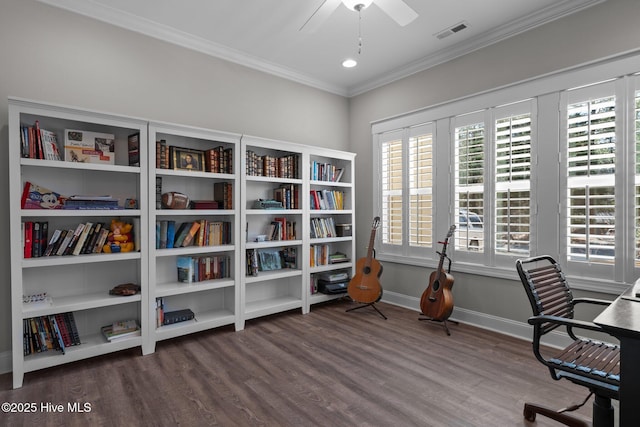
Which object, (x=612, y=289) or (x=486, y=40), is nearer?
(x=612, y=289)

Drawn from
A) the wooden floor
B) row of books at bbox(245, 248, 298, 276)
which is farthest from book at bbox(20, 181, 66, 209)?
row of books at bbox(245, 248, 298, 276)

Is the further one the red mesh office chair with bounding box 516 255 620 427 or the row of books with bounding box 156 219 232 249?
the row of books with bounding box 156 219 232 249

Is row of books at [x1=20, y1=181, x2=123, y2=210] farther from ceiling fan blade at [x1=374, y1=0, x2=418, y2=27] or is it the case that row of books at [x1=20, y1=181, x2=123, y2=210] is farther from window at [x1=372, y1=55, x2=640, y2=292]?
window at [x1=372, y1=55, x2=640, y2=292]

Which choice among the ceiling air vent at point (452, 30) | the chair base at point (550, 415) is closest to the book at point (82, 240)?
the chair base at point (550, 415)

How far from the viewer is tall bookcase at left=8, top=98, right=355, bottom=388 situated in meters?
2.46

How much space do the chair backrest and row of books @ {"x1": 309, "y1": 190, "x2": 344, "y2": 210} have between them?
262cm

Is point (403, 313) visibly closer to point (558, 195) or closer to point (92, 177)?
point (558, 195)

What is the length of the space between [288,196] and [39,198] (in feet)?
7.29

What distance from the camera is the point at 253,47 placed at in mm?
3629

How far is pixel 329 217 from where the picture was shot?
449 cm

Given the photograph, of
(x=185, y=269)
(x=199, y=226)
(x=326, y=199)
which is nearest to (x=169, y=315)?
(x=185, y=269)

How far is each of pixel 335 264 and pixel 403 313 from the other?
1008 mm

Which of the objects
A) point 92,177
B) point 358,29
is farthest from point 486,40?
point 92,177

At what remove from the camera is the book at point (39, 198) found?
2.43 m
